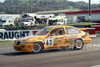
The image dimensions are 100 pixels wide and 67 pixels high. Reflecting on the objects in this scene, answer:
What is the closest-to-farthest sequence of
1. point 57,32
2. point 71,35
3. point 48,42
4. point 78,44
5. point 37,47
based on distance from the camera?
1. point 37,47
2. point 48,42
3. point 57,32
4. point 71,35
5. point 78,44

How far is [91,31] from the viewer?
2344 cm

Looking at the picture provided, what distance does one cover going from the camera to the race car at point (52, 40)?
1205cm

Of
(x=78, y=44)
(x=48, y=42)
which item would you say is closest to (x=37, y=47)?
(x=48, y=42)

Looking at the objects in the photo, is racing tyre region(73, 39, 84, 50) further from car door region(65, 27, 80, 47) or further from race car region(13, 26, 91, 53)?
car door region(65, 27, 80, 47)

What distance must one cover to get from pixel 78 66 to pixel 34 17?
46350mm

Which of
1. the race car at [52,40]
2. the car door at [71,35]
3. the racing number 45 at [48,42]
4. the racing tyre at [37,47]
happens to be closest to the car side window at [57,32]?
the race car at [52,40]

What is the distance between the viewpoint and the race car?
12055 mm

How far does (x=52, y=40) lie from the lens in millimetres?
12680

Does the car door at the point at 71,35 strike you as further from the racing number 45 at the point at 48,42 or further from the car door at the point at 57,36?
the racing number 45 at the point at 48,42

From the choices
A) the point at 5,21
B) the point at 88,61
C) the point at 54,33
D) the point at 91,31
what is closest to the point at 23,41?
the point at 54,33

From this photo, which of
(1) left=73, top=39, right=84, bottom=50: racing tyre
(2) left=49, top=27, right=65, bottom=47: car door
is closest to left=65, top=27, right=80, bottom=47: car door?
(1) left=73, top=39, right=84, bottom=50: racing tyre

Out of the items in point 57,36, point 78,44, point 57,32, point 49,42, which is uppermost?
point 57,32

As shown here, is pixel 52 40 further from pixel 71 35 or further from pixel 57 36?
pixel 71 35

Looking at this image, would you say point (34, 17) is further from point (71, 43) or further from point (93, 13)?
point (71, 43)
